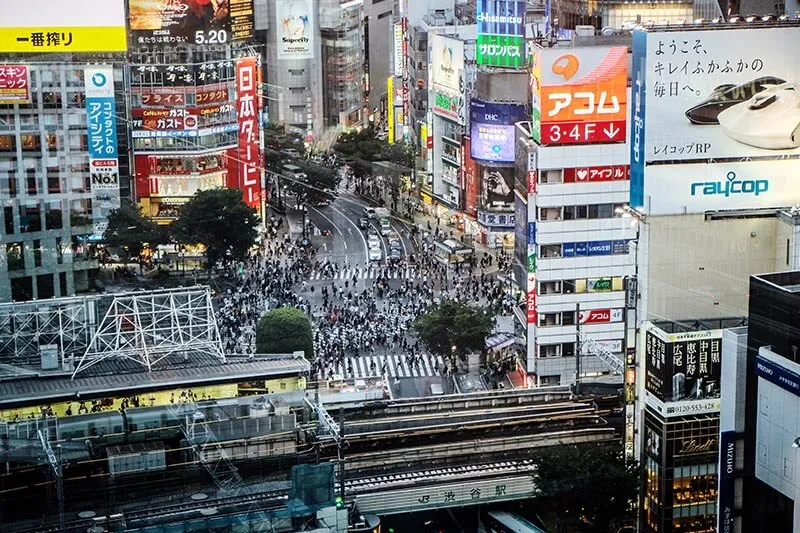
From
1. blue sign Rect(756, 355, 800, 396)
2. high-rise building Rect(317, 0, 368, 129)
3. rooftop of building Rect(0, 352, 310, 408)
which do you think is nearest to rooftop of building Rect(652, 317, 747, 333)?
blue sign Rect(756, 355, 800, 396)

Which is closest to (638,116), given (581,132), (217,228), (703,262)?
(703,262)

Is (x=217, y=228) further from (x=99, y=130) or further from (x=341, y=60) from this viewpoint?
(x=341, y=60)

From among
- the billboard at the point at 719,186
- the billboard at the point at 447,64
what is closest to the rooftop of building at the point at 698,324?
the billboard at the point at 719,186

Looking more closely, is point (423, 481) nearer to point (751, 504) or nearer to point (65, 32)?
point (751, 504)

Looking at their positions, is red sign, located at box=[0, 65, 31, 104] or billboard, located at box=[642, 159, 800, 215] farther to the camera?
red sign, located at box=[0, 65, 31, 104]

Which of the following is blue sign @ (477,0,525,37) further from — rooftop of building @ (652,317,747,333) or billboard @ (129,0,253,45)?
rooftop of building @ (652,317,747,333)

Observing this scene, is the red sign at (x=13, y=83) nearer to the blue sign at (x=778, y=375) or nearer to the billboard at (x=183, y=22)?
the billboard at (x=183, y=22)
